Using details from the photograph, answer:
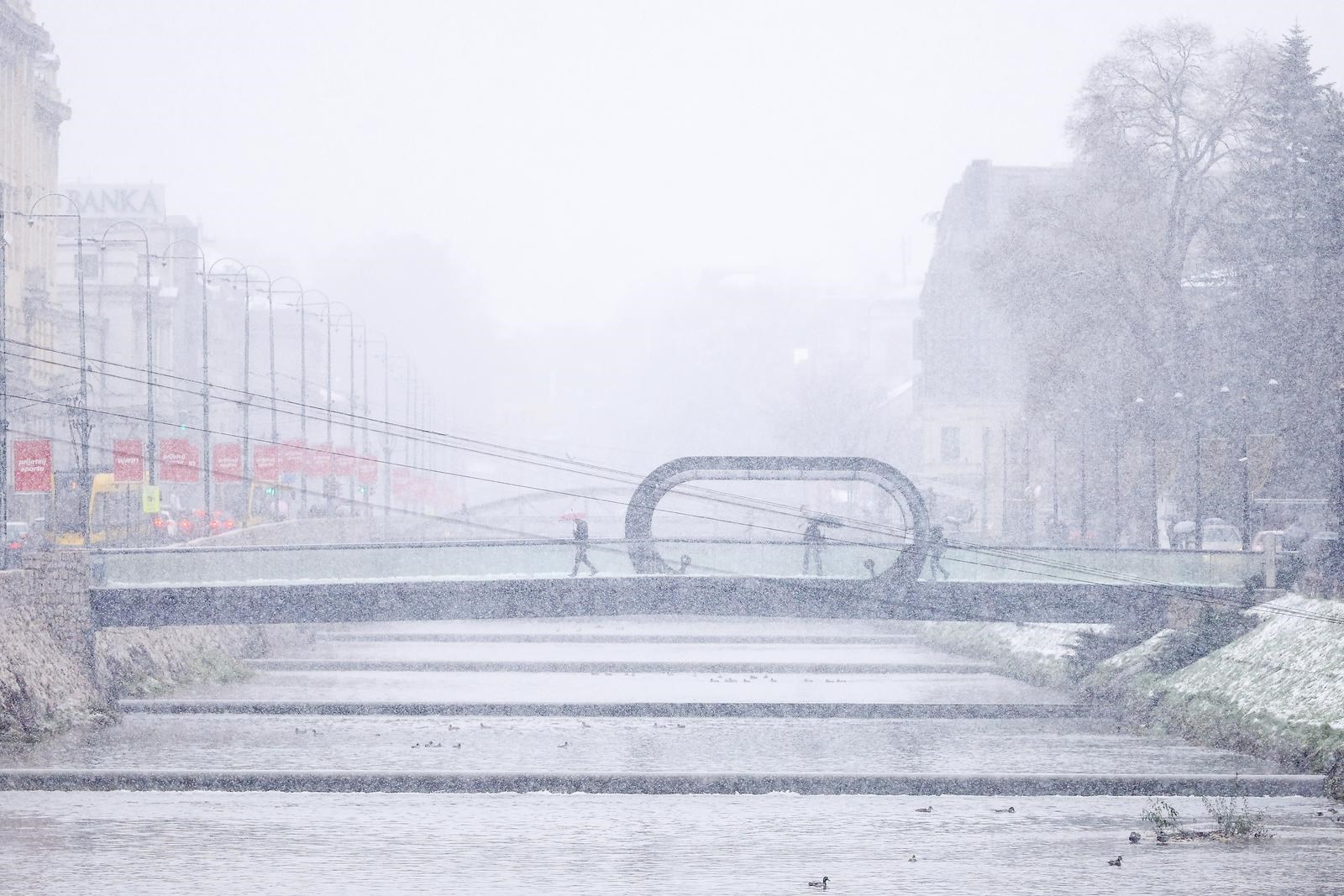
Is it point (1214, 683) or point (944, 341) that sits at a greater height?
point (944, 341)

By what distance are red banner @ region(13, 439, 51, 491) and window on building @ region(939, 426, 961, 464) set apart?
88.8 metres

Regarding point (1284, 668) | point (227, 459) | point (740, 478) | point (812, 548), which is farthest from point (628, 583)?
point (227, 459)

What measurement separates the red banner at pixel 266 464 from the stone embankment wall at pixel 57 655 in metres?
14.0

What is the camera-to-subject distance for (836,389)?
15412 cm

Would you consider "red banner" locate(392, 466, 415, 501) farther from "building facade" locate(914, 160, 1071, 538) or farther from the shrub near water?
the shrub near water

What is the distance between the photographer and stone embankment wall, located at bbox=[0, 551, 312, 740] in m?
47.6

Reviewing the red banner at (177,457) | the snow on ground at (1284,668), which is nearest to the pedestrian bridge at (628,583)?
the snow on ground at (1284,668)

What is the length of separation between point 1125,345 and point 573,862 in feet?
153

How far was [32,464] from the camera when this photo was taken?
5172 centimetres

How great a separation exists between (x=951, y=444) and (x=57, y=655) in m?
90.4

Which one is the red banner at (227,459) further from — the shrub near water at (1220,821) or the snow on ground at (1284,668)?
the shrub near water at (1220,821)

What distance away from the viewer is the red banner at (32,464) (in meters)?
51.5

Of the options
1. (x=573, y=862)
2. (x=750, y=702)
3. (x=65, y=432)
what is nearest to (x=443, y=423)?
(x=65, y=432)

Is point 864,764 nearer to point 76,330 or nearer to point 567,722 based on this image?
point 567,722
